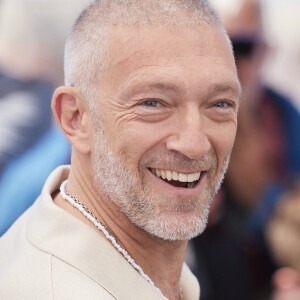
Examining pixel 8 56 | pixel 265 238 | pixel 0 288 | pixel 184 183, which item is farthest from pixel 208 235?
pixel 0 288

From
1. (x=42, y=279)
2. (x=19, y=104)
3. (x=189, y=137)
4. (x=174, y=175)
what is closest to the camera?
(x=42, y=279)

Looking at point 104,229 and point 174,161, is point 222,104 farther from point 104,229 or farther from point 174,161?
point 104,229

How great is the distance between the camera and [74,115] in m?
2.57

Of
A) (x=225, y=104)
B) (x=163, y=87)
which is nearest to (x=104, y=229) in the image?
(x=163, y=87)

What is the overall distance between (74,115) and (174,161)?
42cm

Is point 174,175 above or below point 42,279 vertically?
above

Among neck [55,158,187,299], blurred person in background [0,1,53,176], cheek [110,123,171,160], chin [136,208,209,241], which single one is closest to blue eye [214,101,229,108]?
cheek [110,123,171,160]

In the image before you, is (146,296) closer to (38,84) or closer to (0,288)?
(0,288)

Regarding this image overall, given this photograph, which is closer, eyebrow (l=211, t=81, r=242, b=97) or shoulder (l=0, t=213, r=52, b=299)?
shoulder (l=0, t=213, r=52, b=299)

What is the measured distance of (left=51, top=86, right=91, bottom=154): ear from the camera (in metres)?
2.52

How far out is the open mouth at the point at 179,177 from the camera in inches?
98.0

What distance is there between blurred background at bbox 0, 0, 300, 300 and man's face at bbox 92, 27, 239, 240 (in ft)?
6.76

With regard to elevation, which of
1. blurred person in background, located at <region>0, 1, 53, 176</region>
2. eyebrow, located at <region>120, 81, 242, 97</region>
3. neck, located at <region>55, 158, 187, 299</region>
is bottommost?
blurred person in background, located at <region>0, 1, 53, 176</region>

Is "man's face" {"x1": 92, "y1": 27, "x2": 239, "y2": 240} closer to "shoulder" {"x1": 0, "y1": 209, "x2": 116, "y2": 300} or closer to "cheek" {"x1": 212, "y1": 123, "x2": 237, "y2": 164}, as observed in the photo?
"cheek" {"x1": 212, "y1": 123, "x2": 237, "y2": 164}
